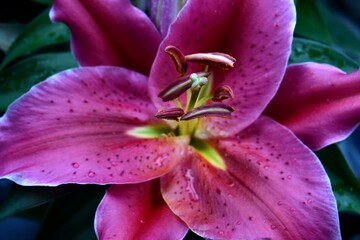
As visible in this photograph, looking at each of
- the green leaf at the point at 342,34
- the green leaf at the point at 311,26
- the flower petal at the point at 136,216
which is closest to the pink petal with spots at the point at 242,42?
the flower petal at the point at 136,216

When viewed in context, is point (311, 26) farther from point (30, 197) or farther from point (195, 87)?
point (30, 197)

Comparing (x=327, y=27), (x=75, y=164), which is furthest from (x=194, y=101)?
(x=327, y=27)

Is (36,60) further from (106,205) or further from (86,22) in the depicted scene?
(106,205)

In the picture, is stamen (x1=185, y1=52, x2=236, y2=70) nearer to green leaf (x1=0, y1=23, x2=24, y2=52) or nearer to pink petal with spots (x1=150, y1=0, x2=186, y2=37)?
pink petal with spots (x1=150, y1=0, x2=186, y2=37)

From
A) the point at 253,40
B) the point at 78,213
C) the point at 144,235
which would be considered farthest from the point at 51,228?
A: the point at 253,40

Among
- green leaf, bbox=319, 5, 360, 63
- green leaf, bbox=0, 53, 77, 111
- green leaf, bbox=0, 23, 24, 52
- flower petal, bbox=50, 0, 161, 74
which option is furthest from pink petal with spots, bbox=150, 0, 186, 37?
green leaf, bbox=319, 5, 360, 63

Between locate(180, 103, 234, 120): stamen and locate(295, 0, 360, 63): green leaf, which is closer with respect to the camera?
locate(180, 103, 234, 120): stamen

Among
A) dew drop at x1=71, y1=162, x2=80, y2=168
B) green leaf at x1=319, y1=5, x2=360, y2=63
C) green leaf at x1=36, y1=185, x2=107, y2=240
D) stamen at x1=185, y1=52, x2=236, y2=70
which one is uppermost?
stamen at x1=185, y1=52, x2=236, y2=70
